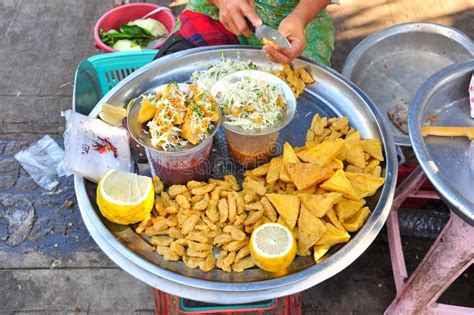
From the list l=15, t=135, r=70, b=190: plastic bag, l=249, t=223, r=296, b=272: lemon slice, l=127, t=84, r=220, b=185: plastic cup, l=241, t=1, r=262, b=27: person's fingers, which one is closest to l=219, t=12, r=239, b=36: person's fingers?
l=241, t=1, r=262, b=27: person's fingers

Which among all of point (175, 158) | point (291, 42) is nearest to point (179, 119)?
point (175, 158)

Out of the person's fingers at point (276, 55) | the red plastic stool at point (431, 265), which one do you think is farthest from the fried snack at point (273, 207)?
the person's fingers at point (276, 55)

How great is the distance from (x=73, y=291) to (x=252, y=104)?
72.8 inches

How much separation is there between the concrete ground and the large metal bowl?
111 centimetres

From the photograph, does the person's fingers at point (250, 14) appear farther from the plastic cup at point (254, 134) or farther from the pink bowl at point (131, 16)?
the pink bowl at point (131, 16)

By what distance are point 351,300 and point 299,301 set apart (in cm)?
48

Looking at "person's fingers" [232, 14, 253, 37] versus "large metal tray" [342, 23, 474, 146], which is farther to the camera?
"large metal tray" [342, 23, 474, 146]

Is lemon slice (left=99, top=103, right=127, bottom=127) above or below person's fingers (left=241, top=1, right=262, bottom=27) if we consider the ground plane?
below

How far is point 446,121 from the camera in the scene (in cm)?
219

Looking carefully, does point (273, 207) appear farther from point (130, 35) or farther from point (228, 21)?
point (130, 35)

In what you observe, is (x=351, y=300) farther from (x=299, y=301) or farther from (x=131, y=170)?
(x=131, y=170)

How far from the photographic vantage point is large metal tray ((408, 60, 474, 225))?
187 cm

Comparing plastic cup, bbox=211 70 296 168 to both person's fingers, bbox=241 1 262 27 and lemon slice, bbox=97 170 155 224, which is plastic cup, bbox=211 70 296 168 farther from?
lemon slice, bbox=97 170 155 224

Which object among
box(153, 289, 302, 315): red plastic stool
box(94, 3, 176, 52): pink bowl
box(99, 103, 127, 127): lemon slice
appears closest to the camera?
box(99, 103, 127, 127): lemon slice
